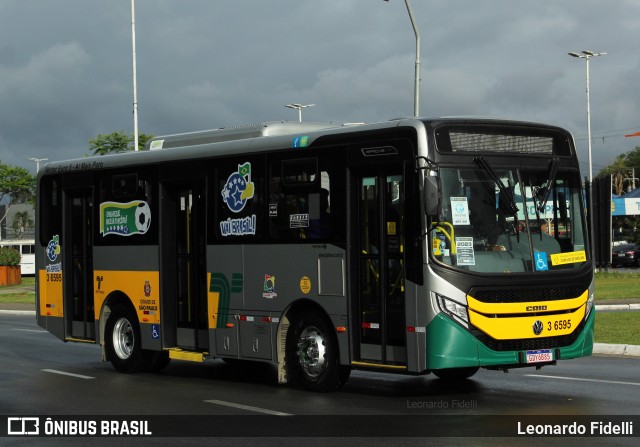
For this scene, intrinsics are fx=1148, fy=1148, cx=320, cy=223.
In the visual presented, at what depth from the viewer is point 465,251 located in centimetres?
1246

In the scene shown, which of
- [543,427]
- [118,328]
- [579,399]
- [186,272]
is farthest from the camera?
[118,328]

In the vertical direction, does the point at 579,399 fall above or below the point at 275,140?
below

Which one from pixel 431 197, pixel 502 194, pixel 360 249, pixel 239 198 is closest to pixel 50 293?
pixel 239 198

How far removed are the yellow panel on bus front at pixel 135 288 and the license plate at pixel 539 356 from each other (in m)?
5.96

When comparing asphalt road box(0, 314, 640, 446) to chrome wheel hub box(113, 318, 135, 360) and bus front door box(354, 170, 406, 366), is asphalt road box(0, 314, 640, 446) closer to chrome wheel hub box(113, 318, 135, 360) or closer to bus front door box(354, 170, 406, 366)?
chrome wheel hub box(113, 318, 135, 360)

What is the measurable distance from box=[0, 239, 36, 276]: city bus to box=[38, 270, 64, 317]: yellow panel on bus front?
61.5m

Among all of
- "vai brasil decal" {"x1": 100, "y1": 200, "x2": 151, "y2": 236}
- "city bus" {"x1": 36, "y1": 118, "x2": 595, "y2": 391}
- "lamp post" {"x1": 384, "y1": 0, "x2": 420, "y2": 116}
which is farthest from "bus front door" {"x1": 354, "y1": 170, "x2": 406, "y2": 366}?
"lamp post" {"x1": 384, "y1": 0, "x2": 420, "y2": 116}

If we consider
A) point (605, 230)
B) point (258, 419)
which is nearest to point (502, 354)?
point (258, 419)

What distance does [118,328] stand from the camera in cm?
1733

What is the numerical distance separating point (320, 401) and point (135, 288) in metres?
4.81

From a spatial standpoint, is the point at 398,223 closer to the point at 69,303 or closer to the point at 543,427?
the point at 543,427

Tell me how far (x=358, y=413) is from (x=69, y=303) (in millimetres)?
7725

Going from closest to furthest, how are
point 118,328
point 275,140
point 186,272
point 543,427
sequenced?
point 543,427
point 275,140
point 186,272
point 118,328

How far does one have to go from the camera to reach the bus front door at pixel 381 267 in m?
12.8
